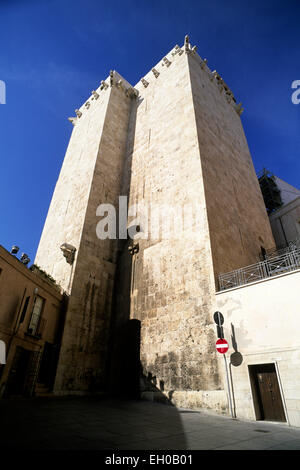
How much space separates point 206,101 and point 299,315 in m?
17.1

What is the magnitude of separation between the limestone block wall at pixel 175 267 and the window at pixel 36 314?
4.54 metres

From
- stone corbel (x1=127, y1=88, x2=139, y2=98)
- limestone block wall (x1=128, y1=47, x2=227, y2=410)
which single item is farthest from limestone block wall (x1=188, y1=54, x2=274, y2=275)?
stone corbel (x1=127, y1=88, x2=139, y2=98)

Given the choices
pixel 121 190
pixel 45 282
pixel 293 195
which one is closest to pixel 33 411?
pixel 45 282

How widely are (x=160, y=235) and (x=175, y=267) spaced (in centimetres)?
235

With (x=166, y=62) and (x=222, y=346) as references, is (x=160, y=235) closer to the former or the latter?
(x=222, y=346)

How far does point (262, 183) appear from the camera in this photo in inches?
1006

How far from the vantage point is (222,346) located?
29.2 feet

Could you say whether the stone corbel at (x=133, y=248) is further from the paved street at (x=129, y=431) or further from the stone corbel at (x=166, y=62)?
the stone corbel at (x=166, y=62)

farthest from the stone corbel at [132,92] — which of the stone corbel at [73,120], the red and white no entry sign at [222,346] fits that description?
the red and white no entry sign at [222,346]

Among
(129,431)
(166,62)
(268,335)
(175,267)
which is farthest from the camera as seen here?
(166,62)

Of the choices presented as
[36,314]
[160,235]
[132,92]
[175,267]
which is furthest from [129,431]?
[132,92]

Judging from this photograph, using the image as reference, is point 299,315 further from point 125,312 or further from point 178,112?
point 178,112

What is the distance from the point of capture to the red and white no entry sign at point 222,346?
8.83 m

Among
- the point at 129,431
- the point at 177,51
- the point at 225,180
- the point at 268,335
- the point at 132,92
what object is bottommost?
the point at 129,431
